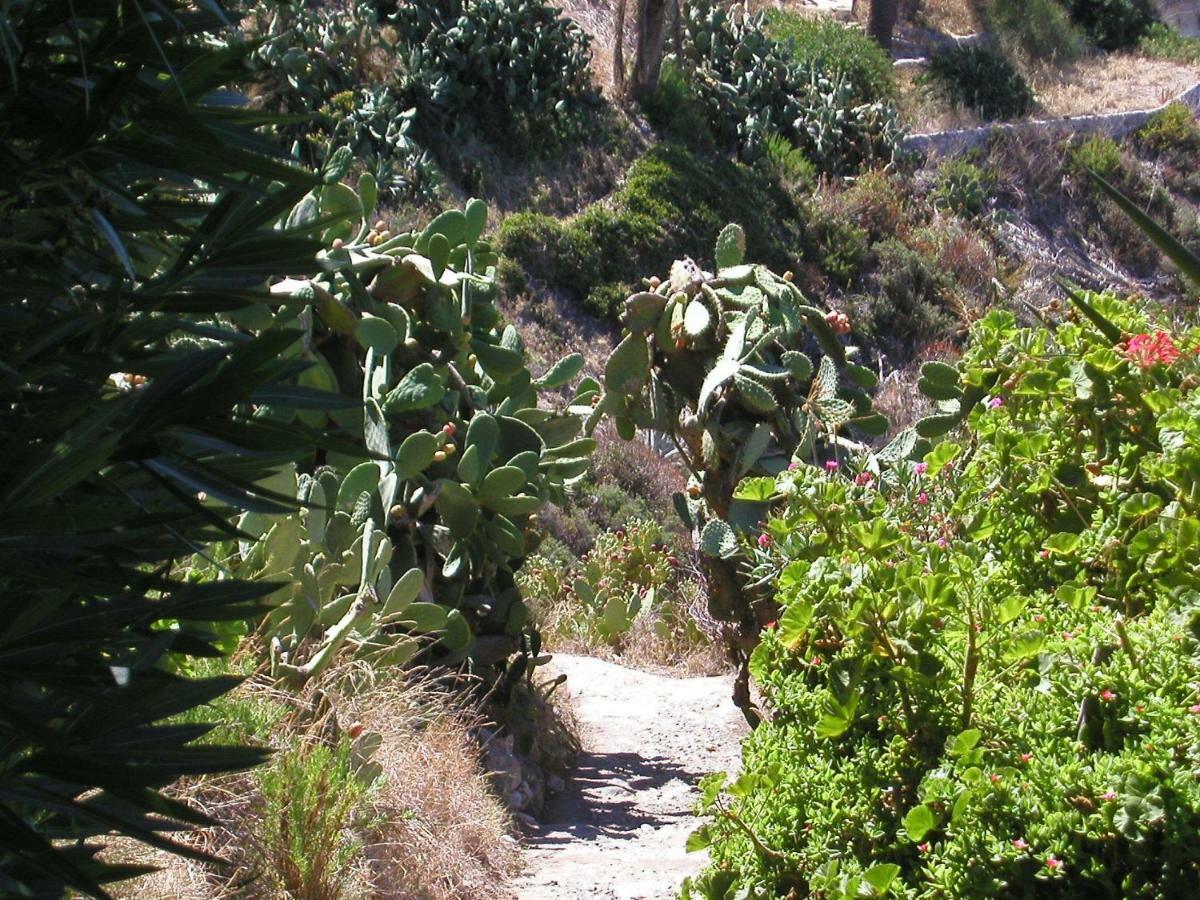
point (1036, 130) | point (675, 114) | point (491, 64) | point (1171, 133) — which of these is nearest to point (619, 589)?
point (491, 64)

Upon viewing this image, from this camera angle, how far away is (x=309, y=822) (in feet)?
12.2


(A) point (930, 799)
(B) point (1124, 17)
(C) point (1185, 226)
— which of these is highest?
(B) point (1124, 17)

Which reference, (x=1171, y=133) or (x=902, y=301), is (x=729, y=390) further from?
(x=1171, y=133)

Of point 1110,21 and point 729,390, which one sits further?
point 1110,21

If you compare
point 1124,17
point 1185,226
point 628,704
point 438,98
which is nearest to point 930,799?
point 628,704

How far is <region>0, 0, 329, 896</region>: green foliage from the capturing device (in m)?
1.69

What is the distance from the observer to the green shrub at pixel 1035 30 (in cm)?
2980

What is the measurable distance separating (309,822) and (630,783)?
241cm

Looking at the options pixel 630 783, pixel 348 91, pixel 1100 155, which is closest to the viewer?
pixel 630 783

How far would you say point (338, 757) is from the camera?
3.94m

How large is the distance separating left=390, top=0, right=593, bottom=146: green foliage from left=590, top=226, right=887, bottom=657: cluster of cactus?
11.8 meters

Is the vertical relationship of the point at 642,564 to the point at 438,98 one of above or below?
below

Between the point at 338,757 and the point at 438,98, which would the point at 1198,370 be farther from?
the point at 438,98

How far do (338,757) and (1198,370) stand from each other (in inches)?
101
